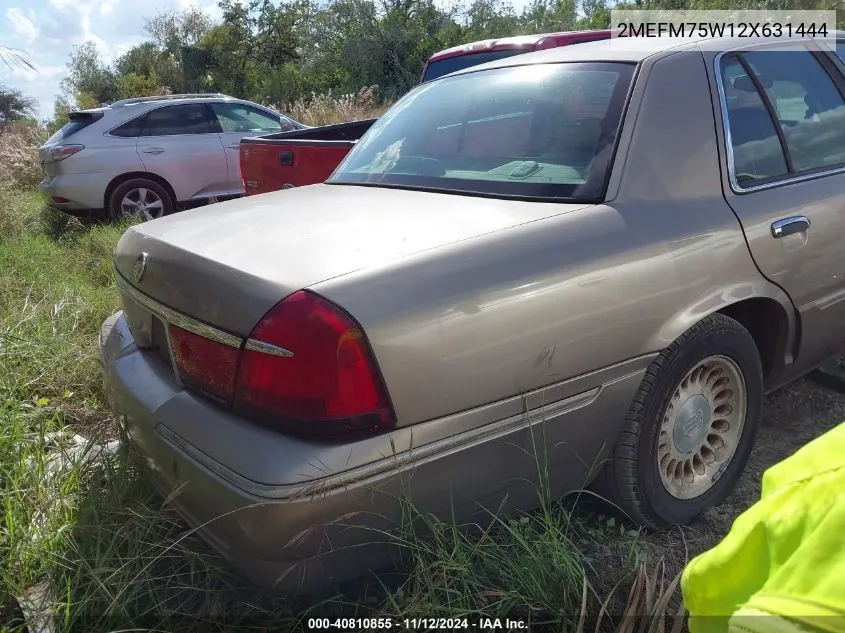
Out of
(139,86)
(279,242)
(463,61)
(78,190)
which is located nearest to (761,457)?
(279,242)

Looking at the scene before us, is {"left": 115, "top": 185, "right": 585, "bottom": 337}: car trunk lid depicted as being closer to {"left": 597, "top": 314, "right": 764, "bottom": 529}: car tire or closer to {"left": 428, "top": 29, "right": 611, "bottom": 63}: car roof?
{"left": 597, "top": 314, "right": 764, "bottom": 529}: car tire

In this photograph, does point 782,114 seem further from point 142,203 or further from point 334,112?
point 334,112

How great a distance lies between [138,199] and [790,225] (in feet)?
24.3

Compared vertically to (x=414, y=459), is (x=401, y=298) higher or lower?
higher

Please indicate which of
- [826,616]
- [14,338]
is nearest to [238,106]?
[14,338]

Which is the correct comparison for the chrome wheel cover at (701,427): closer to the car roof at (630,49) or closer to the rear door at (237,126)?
the car roof at (630,49)

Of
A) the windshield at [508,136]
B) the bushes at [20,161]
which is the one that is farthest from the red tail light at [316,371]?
the bushes at [20,161]

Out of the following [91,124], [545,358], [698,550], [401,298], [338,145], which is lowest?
[698,550]

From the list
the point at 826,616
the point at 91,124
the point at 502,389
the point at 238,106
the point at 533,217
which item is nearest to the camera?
the point at 826,616

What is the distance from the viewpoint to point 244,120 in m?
8.82

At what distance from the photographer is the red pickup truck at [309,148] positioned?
4.06 m

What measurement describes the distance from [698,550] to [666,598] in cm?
57

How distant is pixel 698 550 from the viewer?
2.21m

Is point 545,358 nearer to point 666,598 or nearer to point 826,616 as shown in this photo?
point 666,598
